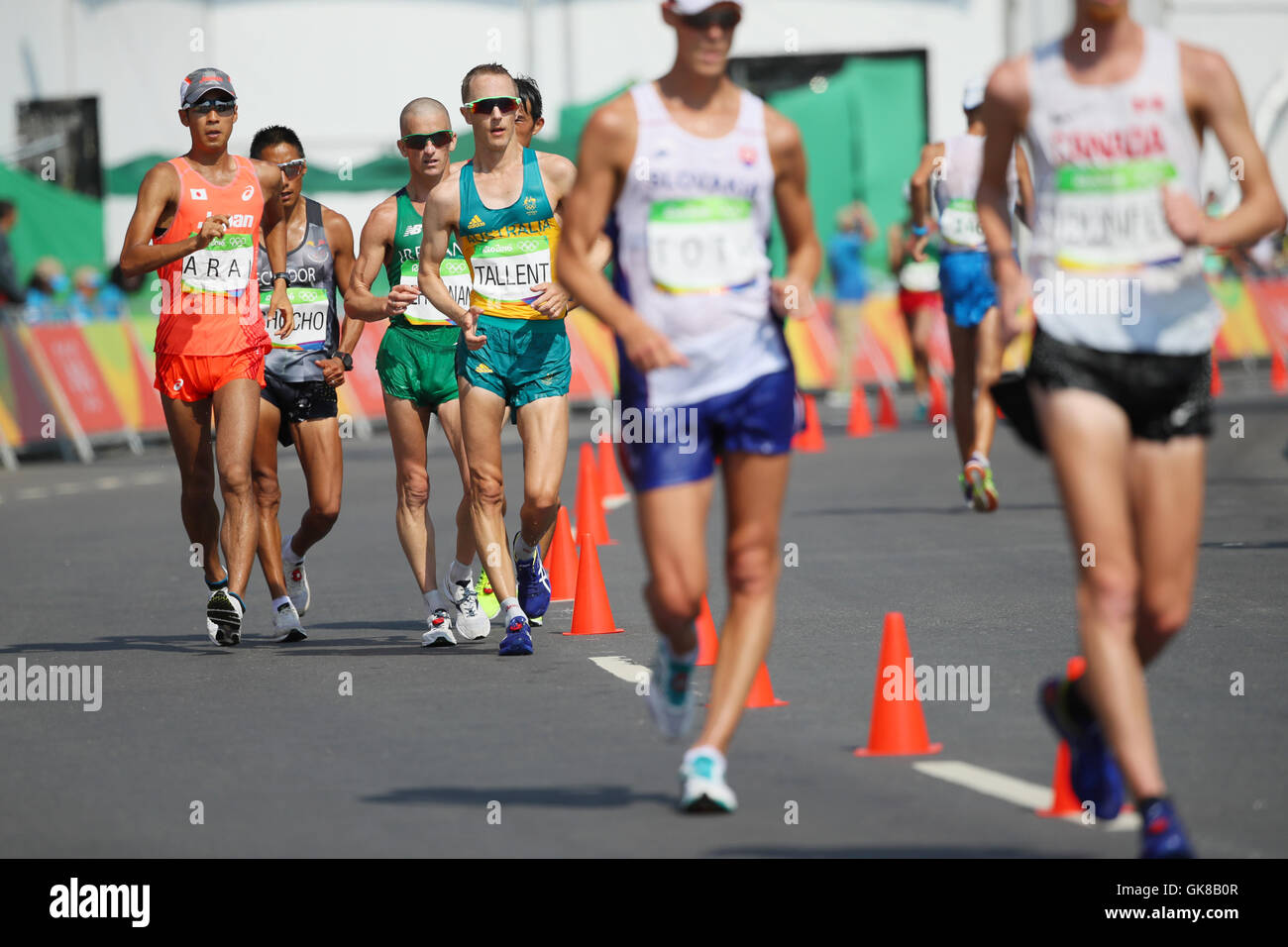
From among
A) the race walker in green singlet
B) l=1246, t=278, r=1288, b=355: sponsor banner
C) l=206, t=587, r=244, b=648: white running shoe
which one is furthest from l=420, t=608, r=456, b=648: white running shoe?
l=1246, t=278, r=1288, b=355: sponsor banner

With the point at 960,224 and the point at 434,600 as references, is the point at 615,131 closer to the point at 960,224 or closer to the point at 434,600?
the point at 434,600

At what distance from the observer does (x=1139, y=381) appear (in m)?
5.52

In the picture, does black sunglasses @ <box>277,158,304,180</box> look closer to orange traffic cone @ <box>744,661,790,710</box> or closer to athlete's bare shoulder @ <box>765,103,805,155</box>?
orange traffic cone @ <box>744,661,790,710</box>

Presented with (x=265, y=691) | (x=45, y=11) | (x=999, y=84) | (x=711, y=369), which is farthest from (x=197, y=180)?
(x=45, y=11)

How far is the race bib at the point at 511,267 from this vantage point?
951 centimetres

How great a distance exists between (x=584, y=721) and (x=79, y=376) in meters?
16.1

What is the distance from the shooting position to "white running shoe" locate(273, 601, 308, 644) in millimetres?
10195

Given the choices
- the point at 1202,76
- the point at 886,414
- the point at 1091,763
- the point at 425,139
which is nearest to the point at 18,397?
the point at 886,414

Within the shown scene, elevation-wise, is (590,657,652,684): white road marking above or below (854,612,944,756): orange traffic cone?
below

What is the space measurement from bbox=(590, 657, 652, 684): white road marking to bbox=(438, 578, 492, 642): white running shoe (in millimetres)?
894

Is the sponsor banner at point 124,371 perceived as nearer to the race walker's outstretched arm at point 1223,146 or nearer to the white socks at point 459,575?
the white socks at point 459,575

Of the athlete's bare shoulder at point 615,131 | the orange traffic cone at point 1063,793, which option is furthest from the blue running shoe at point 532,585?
the orange traffic cone at point 1063,793

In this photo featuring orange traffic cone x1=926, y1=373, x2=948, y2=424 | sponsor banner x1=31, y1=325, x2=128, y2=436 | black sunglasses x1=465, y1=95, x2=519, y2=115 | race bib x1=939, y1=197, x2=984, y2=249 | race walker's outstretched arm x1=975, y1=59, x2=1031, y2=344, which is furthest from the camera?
orange traffic cone x1=926, y1=373, x2=948, y2=424

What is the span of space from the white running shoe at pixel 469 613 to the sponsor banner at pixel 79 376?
1308 cm
